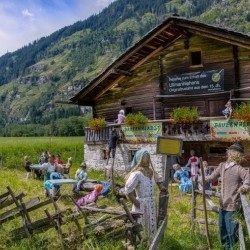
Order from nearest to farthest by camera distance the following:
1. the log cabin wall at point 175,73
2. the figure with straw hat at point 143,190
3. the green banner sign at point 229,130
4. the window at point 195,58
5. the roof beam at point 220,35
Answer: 1. the figure with straw hat at point 143,190
2. the green banner sign at point 229,130
3. the roof beam at point 220,35
4. the log cabin wall at point 175,73
5. the window at point 195,58

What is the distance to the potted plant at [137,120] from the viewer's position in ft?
64.4

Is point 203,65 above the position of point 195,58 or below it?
below

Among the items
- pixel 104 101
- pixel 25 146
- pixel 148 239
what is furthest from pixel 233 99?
pixel 25 146

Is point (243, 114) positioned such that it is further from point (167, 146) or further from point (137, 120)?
point (167, 146)

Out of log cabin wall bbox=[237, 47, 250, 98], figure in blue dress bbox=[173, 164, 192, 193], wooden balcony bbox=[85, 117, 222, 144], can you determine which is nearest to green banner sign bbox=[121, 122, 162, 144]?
wooden balcony bbox=[85, 117, 222, 144]

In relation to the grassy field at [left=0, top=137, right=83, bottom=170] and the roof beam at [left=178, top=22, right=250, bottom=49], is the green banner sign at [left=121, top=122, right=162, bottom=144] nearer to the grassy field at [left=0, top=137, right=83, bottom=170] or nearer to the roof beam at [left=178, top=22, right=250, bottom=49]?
the roof beam at [left=178, top=22, right=250, bottom=49]

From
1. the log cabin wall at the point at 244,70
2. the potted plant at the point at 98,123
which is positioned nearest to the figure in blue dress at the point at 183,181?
the log cabin wall at the point at 244,70

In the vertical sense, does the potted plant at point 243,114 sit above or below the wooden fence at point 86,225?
above

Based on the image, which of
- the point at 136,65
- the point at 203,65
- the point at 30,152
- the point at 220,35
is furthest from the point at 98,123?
the point at 30,152

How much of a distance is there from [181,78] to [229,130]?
436 cm

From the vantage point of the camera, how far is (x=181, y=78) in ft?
65.9

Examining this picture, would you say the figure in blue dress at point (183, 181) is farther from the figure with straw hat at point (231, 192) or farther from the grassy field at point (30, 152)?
the grassy field at point (30, 152)

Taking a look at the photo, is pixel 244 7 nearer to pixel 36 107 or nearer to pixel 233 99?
pixel 36 107

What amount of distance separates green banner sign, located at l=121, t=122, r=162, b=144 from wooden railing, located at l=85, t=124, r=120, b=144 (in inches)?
30.5
